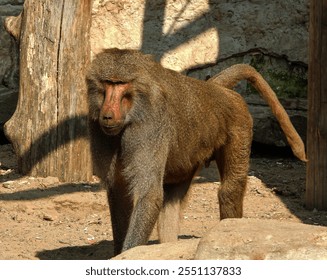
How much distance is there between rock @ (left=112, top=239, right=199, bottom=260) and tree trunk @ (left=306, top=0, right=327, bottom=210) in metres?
3.09

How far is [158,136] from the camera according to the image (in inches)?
230

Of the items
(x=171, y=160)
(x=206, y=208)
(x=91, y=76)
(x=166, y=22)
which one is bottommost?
(x=206, y=208)

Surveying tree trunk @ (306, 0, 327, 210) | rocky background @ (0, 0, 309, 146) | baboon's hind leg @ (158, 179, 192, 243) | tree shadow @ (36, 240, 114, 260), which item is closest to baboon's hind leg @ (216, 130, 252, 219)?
baboon's hind leg @ (158, 179, 192, 243)

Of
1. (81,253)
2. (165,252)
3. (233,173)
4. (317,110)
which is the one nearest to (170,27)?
(317,110)

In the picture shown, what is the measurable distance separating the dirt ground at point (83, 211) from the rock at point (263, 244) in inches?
82.9

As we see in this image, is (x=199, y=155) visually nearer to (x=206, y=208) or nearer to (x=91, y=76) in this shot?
(x=91, y=76)

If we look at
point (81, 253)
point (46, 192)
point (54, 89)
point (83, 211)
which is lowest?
point (81, 253)

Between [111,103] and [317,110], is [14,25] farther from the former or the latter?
[111,103]

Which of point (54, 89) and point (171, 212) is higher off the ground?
point (54, 89)

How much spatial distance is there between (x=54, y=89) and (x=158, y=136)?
271 centimetres

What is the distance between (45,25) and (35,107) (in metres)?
0.74

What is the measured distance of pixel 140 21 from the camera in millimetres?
9344

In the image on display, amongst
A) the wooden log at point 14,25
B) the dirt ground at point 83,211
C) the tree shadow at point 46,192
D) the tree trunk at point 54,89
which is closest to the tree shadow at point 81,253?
the dirt ground at point 83,211

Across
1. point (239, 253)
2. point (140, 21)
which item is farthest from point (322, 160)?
point (239, 253)
